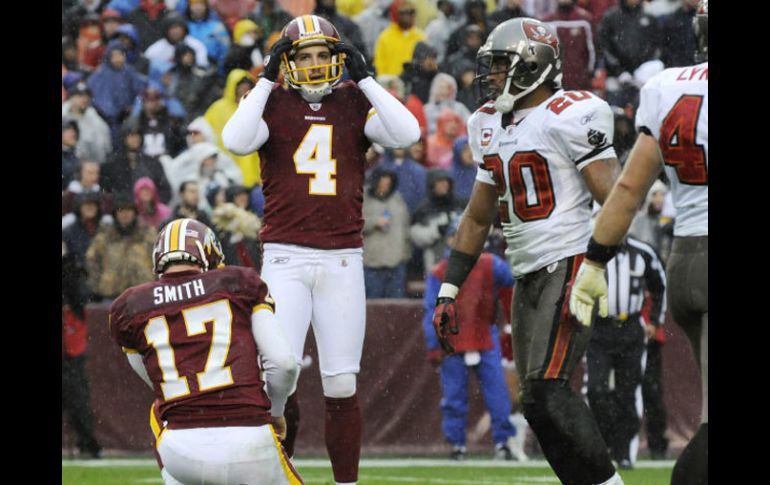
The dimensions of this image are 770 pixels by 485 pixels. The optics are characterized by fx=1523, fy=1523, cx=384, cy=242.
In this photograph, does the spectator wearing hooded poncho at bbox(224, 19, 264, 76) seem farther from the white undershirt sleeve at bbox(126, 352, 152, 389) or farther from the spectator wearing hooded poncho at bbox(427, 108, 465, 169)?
the white undershirt sleeve at bbox(126, 352, 152, 389)

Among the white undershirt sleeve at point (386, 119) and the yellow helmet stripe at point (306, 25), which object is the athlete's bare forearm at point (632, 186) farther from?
the yellow helmet stripe at point (306, 25)

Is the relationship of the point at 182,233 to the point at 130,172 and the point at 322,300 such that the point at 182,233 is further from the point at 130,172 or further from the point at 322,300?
the point at 130,172

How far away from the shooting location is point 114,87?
1349cm

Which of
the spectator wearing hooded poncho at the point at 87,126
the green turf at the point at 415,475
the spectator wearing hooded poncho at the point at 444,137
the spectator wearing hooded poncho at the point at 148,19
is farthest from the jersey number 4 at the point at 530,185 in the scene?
the spectator wearing hooded poncho at the point at 148,19

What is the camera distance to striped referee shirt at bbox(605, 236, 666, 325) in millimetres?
10602

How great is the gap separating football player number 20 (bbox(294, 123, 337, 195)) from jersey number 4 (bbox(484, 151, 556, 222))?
965mm

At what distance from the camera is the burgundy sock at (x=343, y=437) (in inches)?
265

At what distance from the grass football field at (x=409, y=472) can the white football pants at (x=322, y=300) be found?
2.02 metres

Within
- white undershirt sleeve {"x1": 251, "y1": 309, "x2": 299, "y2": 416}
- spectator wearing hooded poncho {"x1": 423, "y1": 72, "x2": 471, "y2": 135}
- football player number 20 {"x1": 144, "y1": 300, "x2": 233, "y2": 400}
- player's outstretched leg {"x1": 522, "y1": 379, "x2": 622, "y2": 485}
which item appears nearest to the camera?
football player number 20 {"x1": 144, "y1": 300, "x2": 233, "y2": 400}

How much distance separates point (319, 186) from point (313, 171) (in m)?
0.07

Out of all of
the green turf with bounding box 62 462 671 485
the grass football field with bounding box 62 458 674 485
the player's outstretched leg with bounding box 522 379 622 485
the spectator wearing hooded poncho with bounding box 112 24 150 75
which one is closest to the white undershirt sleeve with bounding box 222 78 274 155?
the player's outstretched leg with bounding box 522 379 622 485

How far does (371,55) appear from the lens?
13906 mm

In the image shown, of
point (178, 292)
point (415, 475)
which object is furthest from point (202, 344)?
point (415, 475)

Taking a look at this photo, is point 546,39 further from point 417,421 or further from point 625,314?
point 417,421
